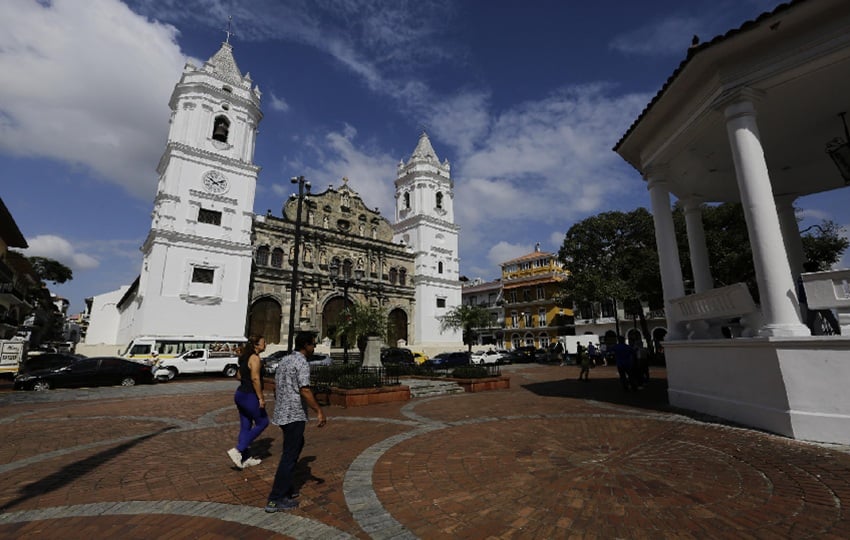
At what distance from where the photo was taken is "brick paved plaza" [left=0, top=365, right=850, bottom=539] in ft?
10.4

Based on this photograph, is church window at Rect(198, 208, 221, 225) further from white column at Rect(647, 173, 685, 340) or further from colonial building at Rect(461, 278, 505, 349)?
colonial building at Rect(461, 278, 505, 349)

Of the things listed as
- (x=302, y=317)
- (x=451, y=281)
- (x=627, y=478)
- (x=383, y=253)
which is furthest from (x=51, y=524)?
(x=451, y=281)

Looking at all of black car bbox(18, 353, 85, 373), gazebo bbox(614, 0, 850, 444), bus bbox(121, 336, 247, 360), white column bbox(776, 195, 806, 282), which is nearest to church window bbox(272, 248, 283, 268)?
bus bbox(121, 336, 247, 360)

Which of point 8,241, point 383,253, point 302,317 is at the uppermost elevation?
point 383,253

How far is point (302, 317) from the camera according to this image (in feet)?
108

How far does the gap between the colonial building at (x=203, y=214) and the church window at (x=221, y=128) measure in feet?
0.23

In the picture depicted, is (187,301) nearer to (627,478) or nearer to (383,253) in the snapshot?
(383,253)

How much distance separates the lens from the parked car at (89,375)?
1473 centimetres

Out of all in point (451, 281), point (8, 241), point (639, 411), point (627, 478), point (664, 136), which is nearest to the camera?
point (627, 478)

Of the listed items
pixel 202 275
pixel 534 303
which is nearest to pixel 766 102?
pixel 202 275

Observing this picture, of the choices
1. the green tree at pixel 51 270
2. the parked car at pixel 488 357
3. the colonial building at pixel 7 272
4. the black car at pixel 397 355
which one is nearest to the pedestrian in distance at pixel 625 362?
the black car at pixel 397 355

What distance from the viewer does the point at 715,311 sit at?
7.02 m

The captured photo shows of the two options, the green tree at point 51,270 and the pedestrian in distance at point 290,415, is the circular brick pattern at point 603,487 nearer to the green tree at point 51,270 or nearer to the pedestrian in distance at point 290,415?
the pedestrian in distance at point 290,415

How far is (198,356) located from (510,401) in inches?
717
